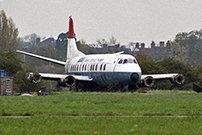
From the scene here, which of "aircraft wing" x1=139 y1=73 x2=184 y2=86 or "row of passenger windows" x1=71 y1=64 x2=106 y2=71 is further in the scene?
"row of passenger windows" x1=71 y1=64 x2=106 y2=71

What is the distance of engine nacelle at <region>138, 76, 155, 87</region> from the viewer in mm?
40781

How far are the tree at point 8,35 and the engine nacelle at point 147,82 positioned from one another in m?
56.9

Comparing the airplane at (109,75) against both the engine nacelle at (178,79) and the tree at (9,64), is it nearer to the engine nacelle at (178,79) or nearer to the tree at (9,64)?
the engine nacelle at (178,79)

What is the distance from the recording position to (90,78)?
44562 mm

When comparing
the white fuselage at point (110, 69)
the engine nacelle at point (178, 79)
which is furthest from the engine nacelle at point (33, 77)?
the engine nacelle at point (178, 79)

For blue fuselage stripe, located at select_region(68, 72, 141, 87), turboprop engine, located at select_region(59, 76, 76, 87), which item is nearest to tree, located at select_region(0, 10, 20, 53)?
blue fuselage stripe, located at select_region(68, 72, 141, 87)

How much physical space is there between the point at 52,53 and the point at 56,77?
90.1 meters

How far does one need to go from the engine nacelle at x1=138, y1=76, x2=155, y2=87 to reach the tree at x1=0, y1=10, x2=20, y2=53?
187 feet

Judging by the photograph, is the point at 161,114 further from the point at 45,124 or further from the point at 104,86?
the point at 104,86

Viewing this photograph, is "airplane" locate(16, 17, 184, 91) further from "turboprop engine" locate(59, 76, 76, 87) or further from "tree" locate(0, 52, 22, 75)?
"tree" locate(0, 52, 22, 75)

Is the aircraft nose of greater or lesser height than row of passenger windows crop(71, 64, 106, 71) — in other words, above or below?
below

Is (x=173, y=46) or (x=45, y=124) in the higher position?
(x=173, y=46)

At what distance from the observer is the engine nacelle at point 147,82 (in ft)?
134

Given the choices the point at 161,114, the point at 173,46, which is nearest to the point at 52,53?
the point at 173,46
